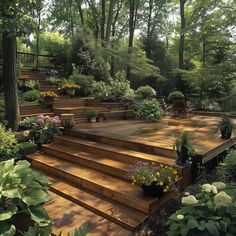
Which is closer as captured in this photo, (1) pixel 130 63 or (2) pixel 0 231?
(2) pixel 0 231

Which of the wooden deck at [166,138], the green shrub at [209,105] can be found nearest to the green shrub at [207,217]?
the wooden deck at [166,138]

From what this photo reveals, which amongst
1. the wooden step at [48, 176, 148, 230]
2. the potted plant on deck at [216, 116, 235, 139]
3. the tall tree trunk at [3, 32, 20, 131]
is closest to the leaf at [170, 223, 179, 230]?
the wooden step at [48, 176, 148, 230]

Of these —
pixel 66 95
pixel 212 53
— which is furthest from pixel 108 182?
pixel 212 53

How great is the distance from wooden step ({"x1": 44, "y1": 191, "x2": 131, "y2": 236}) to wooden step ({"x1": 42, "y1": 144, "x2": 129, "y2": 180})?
2.96ft

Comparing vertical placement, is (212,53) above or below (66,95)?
above

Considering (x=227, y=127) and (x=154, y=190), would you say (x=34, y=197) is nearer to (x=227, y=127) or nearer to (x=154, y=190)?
(x=154, y=190)

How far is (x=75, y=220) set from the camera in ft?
10.8

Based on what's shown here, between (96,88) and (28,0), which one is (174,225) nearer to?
(28,0)

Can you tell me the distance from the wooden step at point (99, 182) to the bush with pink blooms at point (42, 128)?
67cm

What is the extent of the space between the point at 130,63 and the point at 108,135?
25.8 ft

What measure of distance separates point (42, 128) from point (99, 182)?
9.02 feet

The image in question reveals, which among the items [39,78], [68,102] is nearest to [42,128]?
[68,102]

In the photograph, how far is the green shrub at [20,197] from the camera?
8.64ft

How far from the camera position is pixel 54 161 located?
206 inches
